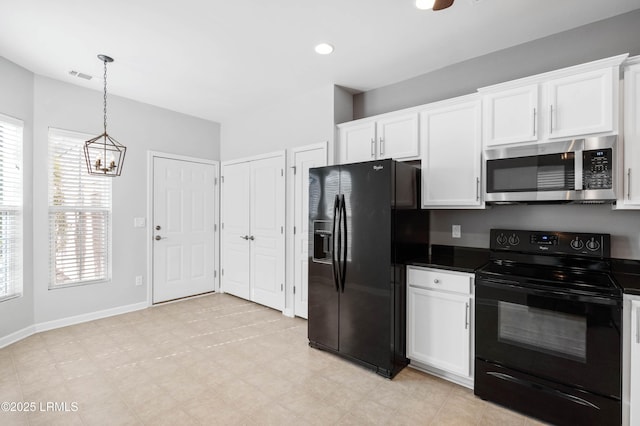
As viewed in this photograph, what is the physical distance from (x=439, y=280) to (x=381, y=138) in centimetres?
150

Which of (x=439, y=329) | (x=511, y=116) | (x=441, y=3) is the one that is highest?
(x=441, y=3)

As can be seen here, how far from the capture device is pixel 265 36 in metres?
2.57

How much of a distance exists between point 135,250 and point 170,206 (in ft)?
2.44

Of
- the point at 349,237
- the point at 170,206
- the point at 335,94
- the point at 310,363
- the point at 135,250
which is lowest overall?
the point at 310,363

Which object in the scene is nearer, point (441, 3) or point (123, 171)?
point (441, 3)

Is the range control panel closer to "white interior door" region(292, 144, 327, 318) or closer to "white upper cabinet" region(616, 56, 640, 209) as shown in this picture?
"white upper cabinet" region(616, 56, 640, 209)

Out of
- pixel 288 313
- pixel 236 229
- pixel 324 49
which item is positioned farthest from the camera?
pixel 236 229

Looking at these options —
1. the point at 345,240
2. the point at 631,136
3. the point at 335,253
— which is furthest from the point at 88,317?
the point at 631,136

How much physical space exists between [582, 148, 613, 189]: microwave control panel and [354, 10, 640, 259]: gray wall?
1.46ft

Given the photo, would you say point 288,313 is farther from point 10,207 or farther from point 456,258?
point 10,207

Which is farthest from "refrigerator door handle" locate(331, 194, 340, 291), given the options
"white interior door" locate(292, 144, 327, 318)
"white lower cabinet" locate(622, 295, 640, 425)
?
"white lower cabinet" locate(622, 295, 640, 425)

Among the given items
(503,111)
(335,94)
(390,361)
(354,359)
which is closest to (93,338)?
(354,359)

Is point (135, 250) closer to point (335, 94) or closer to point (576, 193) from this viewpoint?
point (335, 94)

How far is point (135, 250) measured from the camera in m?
4.12
